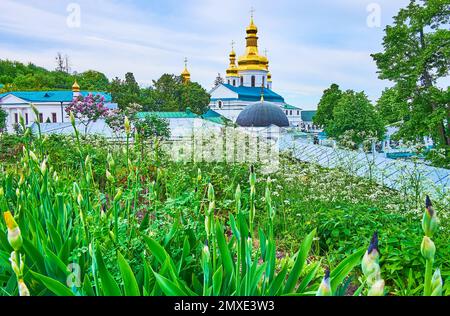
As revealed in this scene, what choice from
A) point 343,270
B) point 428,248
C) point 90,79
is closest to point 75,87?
point 90,79

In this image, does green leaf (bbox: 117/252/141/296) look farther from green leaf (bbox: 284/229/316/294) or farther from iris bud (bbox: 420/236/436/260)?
iris bud (bbox: 420/236/436/260)

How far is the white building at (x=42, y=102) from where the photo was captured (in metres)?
2.38

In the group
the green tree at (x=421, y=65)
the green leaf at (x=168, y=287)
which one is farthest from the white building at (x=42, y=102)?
the green tree at (x=421, y=65)

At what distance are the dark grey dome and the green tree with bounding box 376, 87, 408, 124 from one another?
1641mm

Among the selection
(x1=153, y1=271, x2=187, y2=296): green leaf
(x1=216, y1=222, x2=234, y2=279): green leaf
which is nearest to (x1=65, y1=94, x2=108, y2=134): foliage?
(x1=216, y1=222, x2=234, y2=279): green leaf

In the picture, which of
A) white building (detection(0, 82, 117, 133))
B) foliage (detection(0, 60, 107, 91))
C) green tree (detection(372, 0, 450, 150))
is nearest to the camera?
foliage (detection(0, 60, 107, 91))

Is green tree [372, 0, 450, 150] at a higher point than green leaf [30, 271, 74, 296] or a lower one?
higher

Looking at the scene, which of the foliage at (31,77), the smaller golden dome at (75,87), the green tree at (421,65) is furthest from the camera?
the green tree at (421,65)

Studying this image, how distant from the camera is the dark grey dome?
502cm

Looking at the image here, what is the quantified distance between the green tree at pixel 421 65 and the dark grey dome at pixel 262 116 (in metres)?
1.32

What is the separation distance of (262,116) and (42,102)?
2970mm

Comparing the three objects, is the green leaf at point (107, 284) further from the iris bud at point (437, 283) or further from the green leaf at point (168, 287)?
the iris bud at point (437, 283)

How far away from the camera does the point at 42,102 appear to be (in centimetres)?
270
